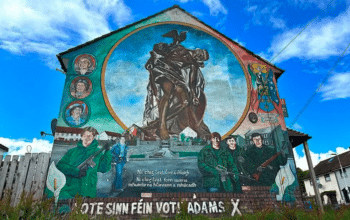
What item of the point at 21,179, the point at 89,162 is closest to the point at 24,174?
the point at 21,179

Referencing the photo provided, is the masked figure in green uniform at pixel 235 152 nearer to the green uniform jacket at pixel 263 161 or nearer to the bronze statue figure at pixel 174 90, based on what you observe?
the green uniform jacket at pixel 263 161

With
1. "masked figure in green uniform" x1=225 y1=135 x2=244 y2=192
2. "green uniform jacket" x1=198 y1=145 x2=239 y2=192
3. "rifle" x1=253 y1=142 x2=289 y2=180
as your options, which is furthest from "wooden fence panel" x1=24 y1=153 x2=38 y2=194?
"rifle" x1=253 y1=142 x2=289 y2=180

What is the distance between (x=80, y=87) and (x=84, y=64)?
47.3 inches

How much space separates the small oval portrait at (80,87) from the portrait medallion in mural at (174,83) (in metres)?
0.66

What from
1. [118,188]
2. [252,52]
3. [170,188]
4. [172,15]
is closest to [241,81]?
[252,52]

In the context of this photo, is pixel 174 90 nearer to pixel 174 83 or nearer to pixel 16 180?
pixel 174 83

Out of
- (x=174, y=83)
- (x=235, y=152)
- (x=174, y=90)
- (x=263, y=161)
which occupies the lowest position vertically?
(x=263, y=161)

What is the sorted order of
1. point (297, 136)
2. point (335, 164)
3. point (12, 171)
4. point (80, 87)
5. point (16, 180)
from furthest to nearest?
1. point (335, 164)
2. point (297, 136)
3. point (80, 87)
4. point (12, 171)
5. point (16, 180)

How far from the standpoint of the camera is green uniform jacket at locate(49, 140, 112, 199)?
8875 mm

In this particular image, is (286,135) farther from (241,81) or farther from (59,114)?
(59,114)

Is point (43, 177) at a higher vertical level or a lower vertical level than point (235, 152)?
lower

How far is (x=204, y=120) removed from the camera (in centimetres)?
1099

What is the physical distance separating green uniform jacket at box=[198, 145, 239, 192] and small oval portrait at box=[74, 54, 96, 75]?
241 inches

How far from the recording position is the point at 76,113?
33.1ft
